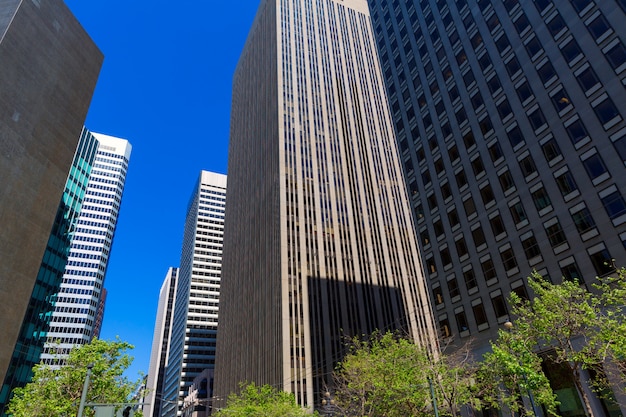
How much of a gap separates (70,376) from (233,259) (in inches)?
3125

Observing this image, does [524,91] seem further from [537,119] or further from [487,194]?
[487,194]

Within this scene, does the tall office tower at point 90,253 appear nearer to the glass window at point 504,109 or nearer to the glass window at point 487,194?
the glass window at point 487,194

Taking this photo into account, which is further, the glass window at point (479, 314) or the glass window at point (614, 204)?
the glass window at point (479, 314)

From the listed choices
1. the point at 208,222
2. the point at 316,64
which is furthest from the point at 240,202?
the point at 208,222

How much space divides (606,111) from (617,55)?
15.7ft

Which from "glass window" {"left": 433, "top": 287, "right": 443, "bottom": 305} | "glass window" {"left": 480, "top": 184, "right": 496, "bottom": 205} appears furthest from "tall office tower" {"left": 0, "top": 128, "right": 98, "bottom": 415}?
"glass window" {"left": 480, "top": 184, "right": 496, "bottom": 205}

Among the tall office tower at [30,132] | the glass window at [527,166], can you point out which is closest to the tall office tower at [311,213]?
the glass window at [527,166]

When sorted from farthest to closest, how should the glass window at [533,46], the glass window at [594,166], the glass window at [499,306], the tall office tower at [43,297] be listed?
the tall office tower at [43,297] → the glass window at [533,46] → the glass window at [499,306] → the glass window at [594,166]

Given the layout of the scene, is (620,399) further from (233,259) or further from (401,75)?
(233,259)

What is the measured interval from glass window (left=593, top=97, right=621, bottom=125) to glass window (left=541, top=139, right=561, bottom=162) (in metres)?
3.98

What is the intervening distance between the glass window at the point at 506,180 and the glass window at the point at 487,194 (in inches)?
55.2

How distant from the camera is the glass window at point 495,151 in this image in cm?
4244

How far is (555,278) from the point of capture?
34.4 metres

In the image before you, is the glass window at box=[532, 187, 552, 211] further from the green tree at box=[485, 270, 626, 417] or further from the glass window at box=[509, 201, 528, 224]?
the green tree at box=[485, 270, 626, 417]
